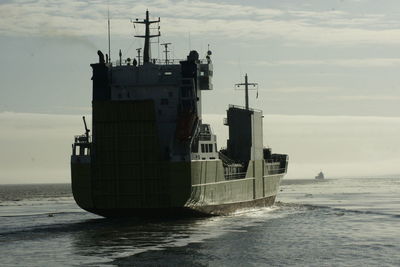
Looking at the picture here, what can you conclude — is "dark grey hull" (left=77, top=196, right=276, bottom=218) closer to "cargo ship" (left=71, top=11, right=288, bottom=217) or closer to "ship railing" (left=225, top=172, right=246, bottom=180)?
"cargo ship" (left=71, top=11, right=288, bottom=217)

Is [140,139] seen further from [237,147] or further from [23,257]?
[237,147]

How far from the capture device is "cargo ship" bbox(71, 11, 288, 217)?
160 feet

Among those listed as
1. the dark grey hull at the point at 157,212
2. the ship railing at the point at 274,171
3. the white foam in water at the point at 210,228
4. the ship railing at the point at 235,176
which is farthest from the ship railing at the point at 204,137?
the ship railing at the point at 274,171

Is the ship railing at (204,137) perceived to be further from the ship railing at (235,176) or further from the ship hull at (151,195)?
the ship railing at (235,176)

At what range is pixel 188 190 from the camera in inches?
1917

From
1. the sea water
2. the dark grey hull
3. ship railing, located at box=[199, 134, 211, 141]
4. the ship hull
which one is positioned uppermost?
ship railing, located at box=[199, 134, 211, 141]

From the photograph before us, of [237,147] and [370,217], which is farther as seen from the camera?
[237,147]

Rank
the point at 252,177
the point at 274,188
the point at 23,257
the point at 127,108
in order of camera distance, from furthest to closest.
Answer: the point at 274,188, the point at 252,177, the point at 127,108, the point at 23,257

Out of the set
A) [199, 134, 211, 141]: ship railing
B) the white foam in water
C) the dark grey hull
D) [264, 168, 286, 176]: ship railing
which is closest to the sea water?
the white foam in water

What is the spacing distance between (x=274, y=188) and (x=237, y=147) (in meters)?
12.3

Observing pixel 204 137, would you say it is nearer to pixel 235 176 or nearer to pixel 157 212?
pixel 157 212

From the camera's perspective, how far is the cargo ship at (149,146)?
48625 millimetres

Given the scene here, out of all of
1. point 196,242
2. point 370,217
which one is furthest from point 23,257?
point 370,217

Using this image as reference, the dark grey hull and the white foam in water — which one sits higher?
the dark grey hull
